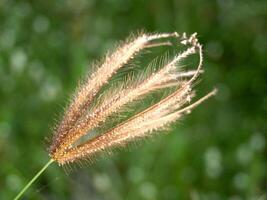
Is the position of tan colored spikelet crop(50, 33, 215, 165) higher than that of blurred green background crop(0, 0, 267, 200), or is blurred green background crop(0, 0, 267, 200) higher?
blurred green background crop(0, 0, 267, 200)

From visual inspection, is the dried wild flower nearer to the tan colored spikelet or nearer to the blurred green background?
the tan colored spikelet

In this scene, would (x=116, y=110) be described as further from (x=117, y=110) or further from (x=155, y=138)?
(x=155, y=138)

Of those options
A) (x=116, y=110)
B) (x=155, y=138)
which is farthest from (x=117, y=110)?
(x=155, y=138)

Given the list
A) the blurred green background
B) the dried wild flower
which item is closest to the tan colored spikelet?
the dried wild flower

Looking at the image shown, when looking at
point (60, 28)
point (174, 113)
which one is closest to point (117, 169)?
point (60, 28)

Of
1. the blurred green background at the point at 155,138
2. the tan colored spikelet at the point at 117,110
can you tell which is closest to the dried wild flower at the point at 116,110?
the tan colored spikelet at the point at 117,110

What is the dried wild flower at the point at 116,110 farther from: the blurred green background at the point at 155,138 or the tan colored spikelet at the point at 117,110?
the blurred green background at the point at 155,138
